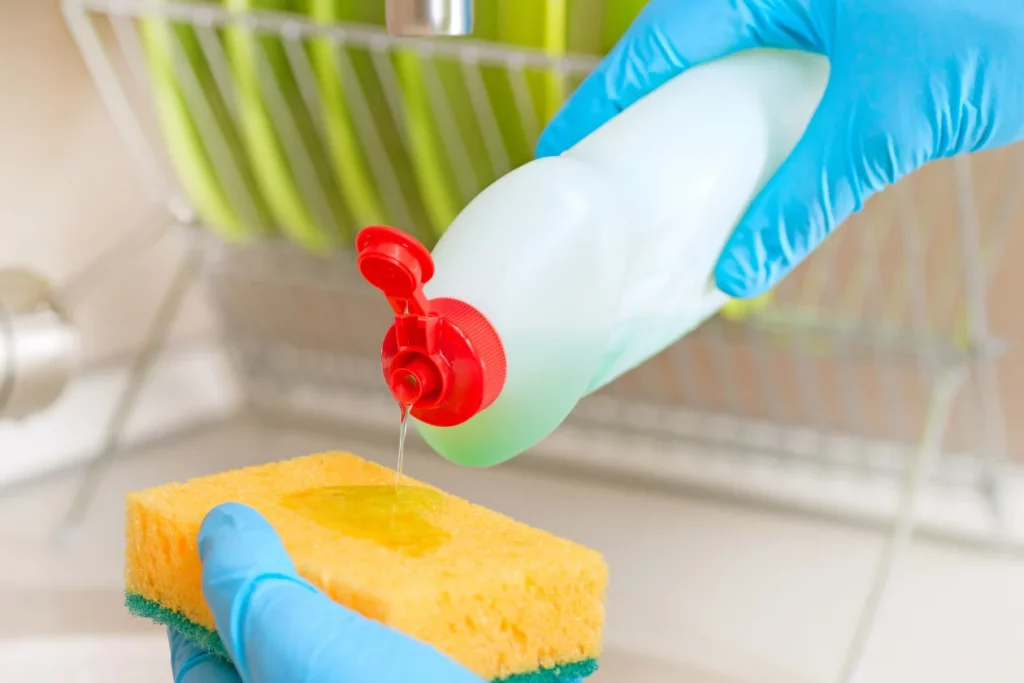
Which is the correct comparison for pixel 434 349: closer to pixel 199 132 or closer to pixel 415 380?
pixel 415 380

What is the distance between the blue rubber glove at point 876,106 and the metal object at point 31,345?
1.91 ft

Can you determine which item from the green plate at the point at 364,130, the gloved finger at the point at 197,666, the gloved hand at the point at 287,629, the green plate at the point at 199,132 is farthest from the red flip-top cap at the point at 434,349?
the green plate at the point at 199,132

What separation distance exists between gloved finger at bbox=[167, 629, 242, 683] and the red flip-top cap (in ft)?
0.73

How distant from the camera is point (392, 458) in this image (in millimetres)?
1463

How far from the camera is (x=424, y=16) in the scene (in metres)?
0.65

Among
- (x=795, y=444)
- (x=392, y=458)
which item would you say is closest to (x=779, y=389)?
(x=795, y=444)

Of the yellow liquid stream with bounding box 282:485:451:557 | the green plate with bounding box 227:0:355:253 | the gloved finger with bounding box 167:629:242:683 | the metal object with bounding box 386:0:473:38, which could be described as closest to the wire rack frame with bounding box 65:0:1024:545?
the green plate with bounding box 227:0:355:253

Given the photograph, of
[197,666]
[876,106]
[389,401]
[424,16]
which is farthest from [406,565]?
[389,401]

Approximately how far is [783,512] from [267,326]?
2.56 ft

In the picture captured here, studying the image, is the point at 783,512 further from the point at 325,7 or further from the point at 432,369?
the point at 432,369

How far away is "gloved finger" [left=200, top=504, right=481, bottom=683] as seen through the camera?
526 millimetres

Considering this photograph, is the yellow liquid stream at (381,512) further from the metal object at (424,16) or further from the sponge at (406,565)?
the metal object at (424,16)

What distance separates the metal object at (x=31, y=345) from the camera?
0.96m

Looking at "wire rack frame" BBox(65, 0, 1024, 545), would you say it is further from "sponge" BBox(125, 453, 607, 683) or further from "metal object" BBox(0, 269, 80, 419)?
"sponge" BBox(125, 453, 607, 683)
